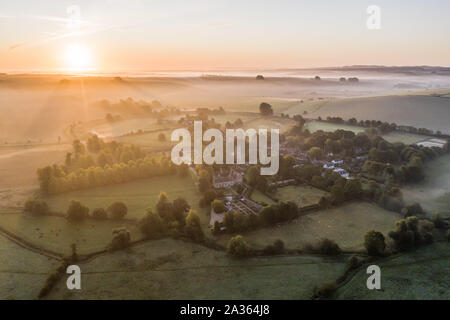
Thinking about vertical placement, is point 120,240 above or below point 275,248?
above

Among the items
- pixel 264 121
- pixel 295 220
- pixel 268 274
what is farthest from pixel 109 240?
pixel 264 121

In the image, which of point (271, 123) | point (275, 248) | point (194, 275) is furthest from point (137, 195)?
point (271, 123)

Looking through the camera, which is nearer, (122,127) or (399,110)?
(122,127)

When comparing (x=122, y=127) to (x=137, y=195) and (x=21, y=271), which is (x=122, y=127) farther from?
(x=21, y=271)

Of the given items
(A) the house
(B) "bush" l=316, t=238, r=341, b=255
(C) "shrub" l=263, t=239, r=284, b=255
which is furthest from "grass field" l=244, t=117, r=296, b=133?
(C) "shrub" l=263, t=239, r=284, b=255

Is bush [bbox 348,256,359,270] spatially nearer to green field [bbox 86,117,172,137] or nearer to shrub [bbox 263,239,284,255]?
shrub [bbox 263,239,284,255]

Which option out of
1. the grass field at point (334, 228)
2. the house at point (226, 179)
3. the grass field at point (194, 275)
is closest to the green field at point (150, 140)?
the house at point (226, 179)

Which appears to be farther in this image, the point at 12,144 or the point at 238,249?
the point at 12,144

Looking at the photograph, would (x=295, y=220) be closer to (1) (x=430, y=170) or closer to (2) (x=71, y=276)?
(2) (x=71, y=276)
